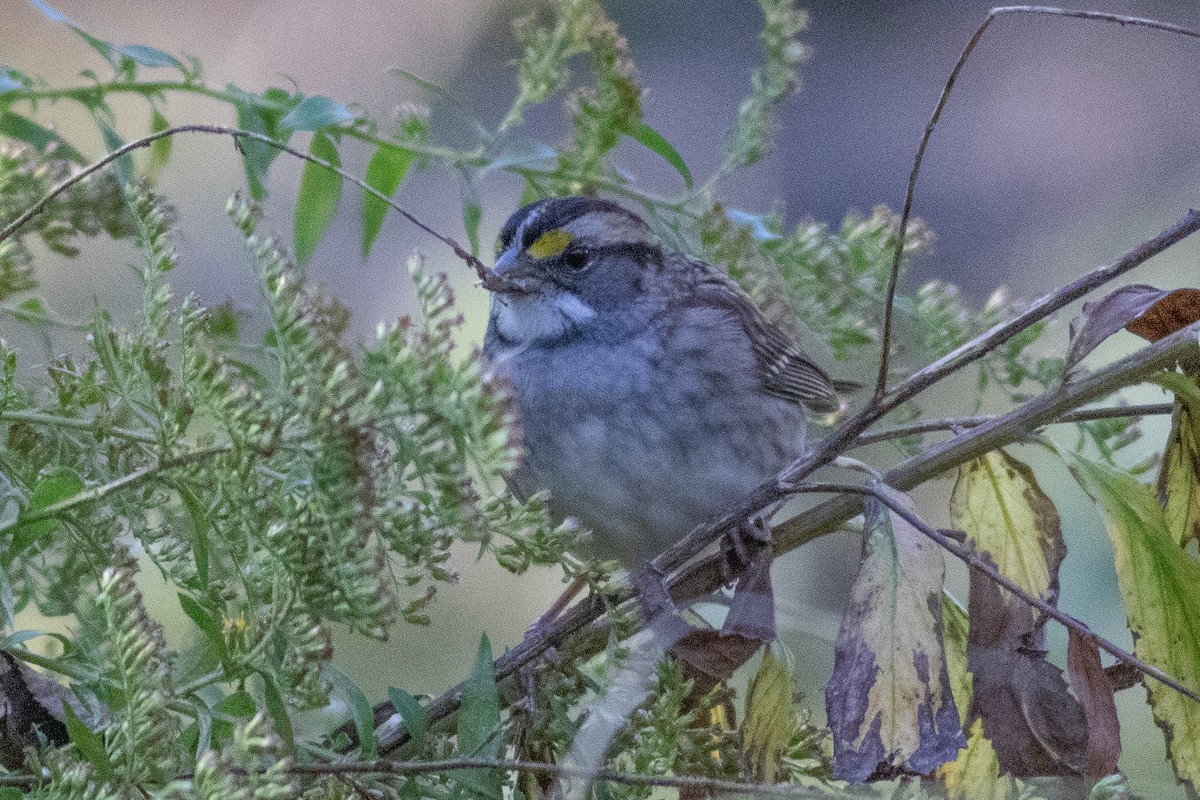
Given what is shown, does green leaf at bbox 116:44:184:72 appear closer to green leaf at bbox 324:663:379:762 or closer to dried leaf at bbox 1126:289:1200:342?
green leaf at bbox 324:663:379:762

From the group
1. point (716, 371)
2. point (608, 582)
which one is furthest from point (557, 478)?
point (608, 582)

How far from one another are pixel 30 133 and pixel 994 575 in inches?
32.5

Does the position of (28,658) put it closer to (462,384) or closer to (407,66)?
(462,384)

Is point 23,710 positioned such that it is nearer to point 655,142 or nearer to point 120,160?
point 120,160

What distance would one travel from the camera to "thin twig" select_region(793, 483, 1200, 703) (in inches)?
27.5

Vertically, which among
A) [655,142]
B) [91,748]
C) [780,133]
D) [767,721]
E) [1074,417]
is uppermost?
[780,133]

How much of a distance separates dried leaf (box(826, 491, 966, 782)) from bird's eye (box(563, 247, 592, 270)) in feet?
2.77

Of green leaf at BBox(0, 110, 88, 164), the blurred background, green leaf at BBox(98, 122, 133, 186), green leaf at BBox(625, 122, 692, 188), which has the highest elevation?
the blurred background

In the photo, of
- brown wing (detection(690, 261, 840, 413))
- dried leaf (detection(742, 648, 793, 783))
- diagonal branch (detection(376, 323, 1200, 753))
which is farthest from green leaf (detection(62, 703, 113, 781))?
brown wing (detection(690, 261, 840, 413))

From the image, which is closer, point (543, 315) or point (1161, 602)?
point (1161, 602)

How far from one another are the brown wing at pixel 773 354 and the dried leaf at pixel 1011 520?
76 cm

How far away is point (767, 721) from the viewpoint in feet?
2.59

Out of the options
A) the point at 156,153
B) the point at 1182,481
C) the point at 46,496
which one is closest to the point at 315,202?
the point at 156,153

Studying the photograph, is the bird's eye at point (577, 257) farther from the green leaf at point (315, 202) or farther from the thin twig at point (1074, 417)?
the thin twig at point (1074, 417)
